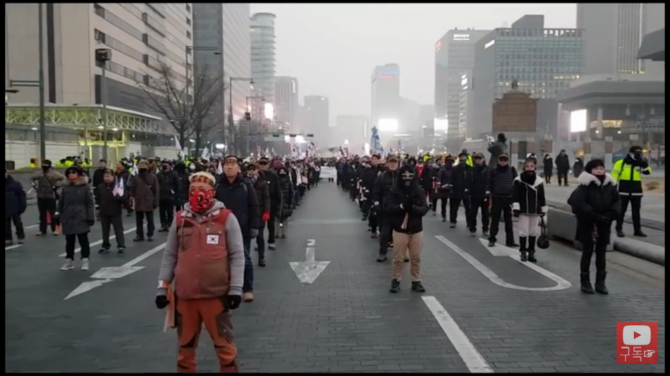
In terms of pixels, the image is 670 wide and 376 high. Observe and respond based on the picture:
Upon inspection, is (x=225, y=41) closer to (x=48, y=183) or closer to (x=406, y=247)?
(x=48, y=183)

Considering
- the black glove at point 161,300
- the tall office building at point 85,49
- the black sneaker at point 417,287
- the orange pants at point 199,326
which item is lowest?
the black sneaker at point 417,287

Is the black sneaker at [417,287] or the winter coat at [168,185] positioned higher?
the winter coat at [168,185]

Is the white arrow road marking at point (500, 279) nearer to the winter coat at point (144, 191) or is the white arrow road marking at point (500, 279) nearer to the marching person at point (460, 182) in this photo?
the marching person at point (460, 182)

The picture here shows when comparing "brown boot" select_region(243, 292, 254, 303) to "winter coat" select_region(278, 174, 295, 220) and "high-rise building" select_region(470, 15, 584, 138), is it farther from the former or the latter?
"high-rise building" select_region(470, 15, 584, 138)

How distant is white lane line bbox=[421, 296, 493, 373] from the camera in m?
5.53

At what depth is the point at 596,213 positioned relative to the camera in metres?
8.36

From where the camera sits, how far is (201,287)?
480cm

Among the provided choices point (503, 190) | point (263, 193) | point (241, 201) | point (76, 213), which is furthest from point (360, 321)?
point (503, 190)

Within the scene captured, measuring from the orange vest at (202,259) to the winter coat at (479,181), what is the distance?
10890mm

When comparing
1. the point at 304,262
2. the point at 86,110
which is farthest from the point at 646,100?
the point at 304,262

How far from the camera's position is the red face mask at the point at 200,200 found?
4.84 metres

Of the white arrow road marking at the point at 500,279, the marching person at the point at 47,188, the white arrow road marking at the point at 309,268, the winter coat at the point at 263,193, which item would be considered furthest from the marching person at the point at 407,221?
the marching person at the point at 47,188

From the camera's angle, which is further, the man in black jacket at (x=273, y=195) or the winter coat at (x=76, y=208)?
the man in black jacket at (x=273, y=195)

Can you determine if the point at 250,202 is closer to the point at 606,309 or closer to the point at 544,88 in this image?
the point at 606,309
